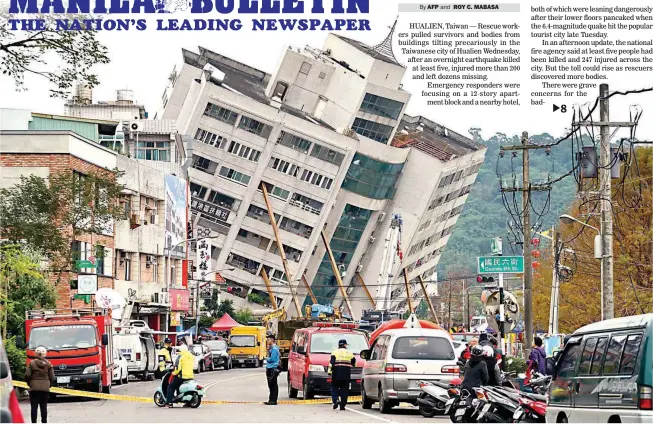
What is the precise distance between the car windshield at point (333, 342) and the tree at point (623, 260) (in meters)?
15.1

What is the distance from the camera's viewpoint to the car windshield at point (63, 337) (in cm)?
3406

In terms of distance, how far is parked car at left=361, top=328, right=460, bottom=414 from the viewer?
26625mm

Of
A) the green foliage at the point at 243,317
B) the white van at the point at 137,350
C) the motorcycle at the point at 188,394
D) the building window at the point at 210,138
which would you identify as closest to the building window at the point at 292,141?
the building window at the point at 210,138

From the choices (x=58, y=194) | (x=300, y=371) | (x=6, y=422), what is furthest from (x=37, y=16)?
(x=58, y=194)

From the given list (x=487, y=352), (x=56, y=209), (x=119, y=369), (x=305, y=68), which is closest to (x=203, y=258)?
(x=305, y=68)

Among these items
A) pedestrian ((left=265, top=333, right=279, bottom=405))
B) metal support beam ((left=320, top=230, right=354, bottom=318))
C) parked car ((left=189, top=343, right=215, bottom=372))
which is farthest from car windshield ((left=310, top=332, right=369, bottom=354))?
metal support beam ((left=320, top=230, right=354, bottom=318))

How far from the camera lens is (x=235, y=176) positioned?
100m

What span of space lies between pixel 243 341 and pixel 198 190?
95.9 feet

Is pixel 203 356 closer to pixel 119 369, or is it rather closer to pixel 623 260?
pixel 119 369

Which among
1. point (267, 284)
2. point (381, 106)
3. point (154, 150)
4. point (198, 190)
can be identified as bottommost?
point (267, 284)

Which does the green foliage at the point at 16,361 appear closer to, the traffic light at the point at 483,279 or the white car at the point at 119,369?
the white car at the point at 119,369

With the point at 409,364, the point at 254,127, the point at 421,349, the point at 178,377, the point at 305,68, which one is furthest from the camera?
the point at 305,68

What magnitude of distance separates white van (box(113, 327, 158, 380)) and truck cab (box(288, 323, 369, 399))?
15837 millimetres

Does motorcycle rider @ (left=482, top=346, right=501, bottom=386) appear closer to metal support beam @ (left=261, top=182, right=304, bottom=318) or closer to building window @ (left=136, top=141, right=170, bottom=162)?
building window @ (left=136, top=141, right=170, bottom=162)
